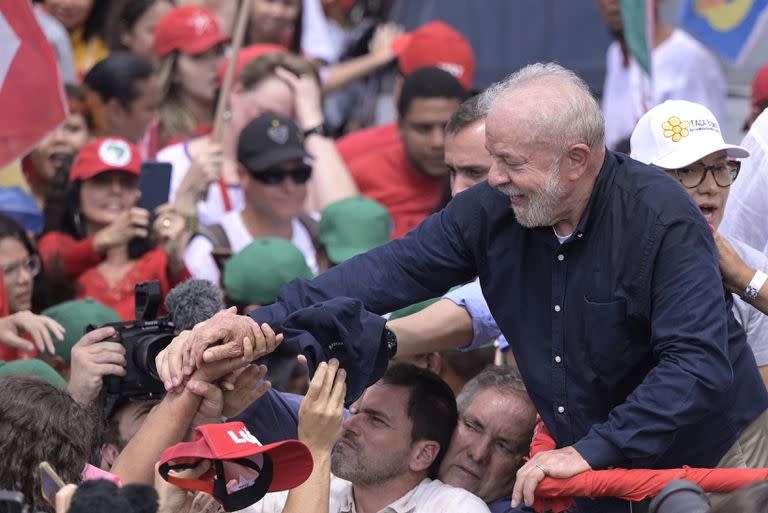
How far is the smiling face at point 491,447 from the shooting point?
485 centimetres

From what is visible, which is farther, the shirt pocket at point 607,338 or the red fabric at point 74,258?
the red fabric at point 74,258

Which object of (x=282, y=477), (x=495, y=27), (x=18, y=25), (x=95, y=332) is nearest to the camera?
(x=282, y=477)

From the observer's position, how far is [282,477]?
3650 millimetres

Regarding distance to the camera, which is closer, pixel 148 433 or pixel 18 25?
pixel 148 433

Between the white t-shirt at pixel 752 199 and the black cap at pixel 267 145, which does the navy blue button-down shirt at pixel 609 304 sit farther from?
the black cap at pixel 267 145

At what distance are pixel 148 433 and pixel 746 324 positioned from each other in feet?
6.10

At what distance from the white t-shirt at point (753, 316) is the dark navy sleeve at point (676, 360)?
72cm

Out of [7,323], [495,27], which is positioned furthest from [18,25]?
[495,27]

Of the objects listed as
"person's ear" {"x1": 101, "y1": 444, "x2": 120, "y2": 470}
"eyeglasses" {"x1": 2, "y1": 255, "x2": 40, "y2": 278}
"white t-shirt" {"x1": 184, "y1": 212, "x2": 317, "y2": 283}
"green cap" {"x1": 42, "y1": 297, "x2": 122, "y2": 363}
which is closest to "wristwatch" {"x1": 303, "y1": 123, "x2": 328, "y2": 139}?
"white t-shirt" {"x1": 184, "y1": 212, "x2": 317, "y2": 283}

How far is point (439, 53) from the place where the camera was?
25.3 ft

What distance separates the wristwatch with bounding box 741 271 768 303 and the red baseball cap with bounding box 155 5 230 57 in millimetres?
3986

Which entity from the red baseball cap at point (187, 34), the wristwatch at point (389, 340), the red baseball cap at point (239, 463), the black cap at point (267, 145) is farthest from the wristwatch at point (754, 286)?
the red baseball cap at point (187, 34)

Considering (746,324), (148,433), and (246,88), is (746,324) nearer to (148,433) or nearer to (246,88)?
(148,433)

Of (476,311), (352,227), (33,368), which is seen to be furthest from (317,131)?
(33,368)
